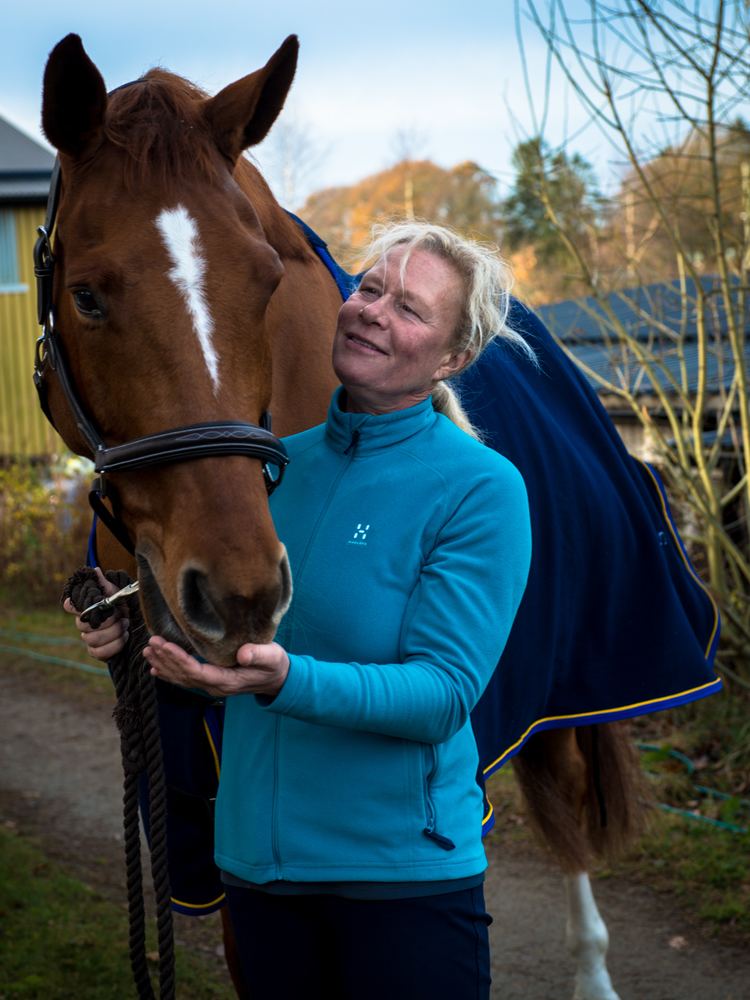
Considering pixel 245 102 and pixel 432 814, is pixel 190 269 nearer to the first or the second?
pixel 245 102

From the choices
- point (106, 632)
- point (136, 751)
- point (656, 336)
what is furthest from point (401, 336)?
point (656, 336)

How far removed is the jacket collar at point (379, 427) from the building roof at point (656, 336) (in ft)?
9.48

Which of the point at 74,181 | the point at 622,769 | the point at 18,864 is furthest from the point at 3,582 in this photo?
the point at 74,181

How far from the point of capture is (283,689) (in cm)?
132

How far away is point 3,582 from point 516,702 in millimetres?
8057

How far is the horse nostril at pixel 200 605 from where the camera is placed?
4.28 feet

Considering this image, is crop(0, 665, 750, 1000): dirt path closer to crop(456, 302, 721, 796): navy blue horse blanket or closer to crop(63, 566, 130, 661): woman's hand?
crop(456, 302, 721, 796): navy blue horse blanket

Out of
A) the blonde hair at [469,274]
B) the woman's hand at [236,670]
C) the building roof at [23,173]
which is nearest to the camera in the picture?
the woman's hand at [236,670]

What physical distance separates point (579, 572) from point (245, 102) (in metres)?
1.44

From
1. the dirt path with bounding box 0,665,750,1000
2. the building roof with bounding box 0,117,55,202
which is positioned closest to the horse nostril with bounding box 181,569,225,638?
the dirt path with bounding box 0,665,750,1000

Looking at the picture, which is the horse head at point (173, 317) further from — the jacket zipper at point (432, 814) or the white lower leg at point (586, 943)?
the white lower leg at point (586, 943)

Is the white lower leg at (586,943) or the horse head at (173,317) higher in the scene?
the horse head at (173,317)

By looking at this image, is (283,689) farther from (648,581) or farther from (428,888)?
(648,581)

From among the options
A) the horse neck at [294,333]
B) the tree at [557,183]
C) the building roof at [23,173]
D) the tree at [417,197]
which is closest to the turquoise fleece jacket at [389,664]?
the horse neck at [294,333]
